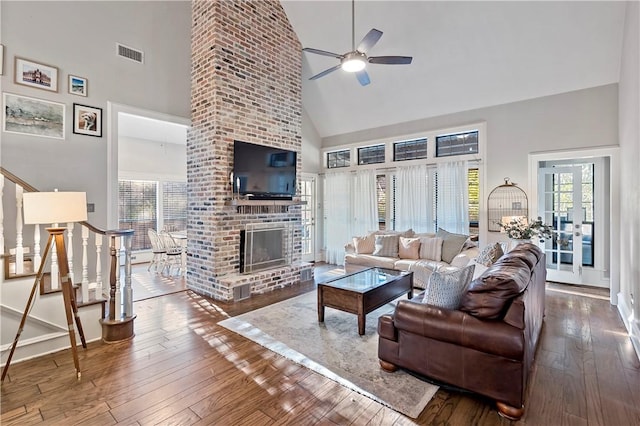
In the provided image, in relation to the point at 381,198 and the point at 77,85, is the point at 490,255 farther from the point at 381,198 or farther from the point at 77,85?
the point at 77,85

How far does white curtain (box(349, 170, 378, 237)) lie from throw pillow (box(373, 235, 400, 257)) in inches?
43.5

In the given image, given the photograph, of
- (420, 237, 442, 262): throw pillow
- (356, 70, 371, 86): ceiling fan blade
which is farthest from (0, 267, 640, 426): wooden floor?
(356, 70, 371, 86): ceiling fan blade

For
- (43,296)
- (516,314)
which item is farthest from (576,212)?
(43,296)

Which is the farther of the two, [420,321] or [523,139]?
[523,139]

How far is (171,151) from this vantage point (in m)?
8.36

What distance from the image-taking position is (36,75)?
3.61 meters

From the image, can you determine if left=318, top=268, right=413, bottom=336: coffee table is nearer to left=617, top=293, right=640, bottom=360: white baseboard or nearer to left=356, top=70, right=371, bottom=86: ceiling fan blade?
left=617, top=293, right=640, bottom=360: white baseboard

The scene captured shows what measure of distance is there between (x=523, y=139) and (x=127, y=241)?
598cm

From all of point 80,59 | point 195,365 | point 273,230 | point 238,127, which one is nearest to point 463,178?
point 273,230

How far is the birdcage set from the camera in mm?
5254

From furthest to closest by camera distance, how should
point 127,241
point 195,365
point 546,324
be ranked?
point 546,324 < point 127,241 < point 195,365

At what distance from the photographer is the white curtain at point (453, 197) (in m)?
5.70

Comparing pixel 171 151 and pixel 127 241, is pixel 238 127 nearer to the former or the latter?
pixel 127 241

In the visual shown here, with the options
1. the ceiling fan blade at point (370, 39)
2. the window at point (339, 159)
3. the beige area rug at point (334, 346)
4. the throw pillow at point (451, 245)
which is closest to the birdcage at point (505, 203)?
the throw pillow at point (451, 245)
